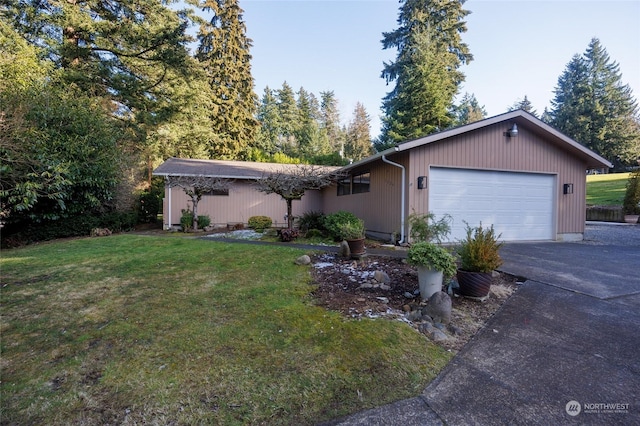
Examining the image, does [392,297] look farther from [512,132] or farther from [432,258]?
[512,132]

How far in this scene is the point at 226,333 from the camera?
2.92 metres

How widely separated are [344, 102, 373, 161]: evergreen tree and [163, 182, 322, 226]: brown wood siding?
20.7 meters

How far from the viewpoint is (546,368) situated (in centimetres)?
247

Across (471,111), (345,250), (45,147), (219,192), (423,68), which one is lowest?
(345,250)

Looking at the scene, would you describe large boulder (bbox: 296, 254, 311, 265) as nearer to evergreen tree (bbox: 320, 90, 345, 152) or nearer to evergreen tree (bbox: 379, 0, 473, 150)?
evergreen tree (bbox: 379, 0, 473, 150)

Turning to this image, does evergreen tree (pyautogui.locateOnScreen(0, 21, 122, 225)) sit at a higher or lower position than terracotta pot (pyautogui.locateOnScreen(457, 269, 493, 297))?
higher

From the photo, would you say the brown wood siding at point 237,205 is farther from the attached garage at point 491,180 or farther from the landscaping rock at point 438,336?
the landscaping rock at point 438,336

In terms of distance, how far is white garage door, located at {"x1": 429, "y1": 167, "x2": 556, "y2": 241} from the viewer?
8.32 meters

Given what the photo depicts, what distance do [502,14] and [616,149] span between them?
32213 mm

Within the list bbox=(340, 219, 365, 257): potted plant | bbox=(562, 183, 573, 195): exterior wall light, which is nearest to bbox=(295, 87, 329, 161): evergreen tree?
bbox=(562, 183, 573, 195): exterior wall light

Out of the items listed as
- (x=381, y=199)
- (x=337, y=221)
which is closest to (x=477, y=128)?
(x=381, y=199)

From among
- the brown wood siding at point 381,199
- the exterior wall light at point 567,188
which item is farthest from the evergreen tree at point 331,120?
the exterior wall light at point 567,188

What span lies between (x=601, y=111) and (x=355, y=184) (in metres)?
34.4

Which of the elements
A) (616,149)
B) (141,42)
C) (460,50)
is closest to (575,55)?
(616,149)
